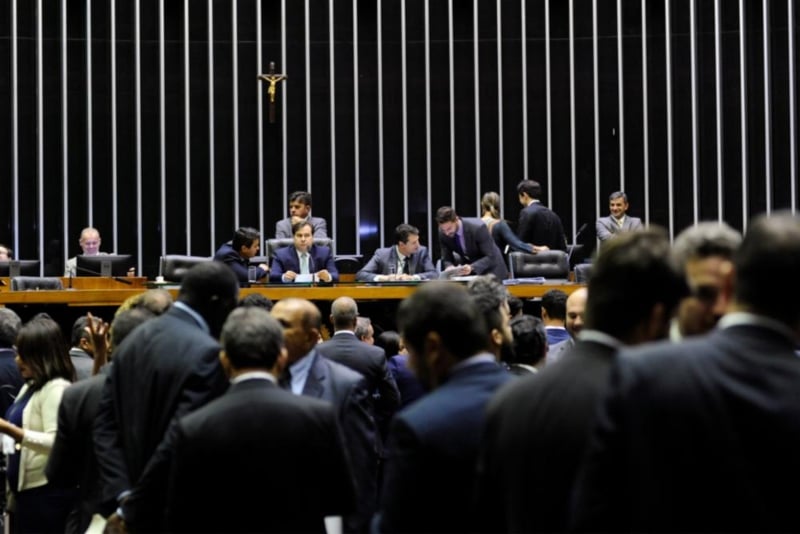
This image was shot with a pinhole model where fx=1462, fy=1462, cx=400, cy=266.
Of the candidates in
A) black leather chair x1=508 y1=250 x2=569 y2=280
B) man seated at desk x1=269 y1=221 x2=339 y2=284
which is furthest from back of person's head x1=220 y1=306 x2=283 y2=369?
black leather chair x1=508 y1=250 x2=569 y2=280

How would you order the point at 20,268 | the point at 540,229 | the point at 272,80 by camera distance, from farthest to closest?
the point at 272,80, the point at 540,229, the point at 20,268

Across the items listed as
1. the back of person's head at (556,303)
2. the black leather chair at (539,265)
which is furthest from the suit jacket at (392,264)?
the back of person's head at (556,303)

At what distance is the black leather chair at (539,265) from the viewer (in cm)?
1134

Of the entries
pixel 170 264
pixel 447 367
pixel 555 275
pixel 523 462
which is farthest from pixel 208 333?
pixel 555 275

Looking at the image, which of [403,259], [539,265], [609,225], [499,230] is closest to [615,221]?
[609,225]

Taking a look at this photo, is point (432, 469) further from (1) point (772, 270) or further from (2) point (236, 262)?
(2) point (236, 262)

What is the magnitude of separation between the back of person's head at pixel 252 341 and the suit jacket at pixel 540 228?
8.60 m

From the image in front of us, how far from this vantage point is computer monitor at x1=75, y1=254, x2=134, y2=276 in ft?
37.3

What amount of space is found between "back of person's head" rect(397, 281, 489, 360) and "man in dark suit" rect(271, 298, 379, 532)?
1564 mm

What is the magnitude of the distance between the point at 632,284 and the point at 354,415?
2501 millimetres

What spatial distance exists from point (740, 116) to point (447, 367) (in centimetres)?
1176

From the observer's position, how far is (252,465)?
360 centimetres

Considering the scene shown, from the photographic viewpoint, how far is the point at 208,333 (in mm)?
4586

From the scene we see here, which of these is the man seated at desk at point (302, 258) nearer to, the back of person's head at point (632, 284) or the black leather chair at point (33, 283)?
the black leather chair at point (33, 283)
